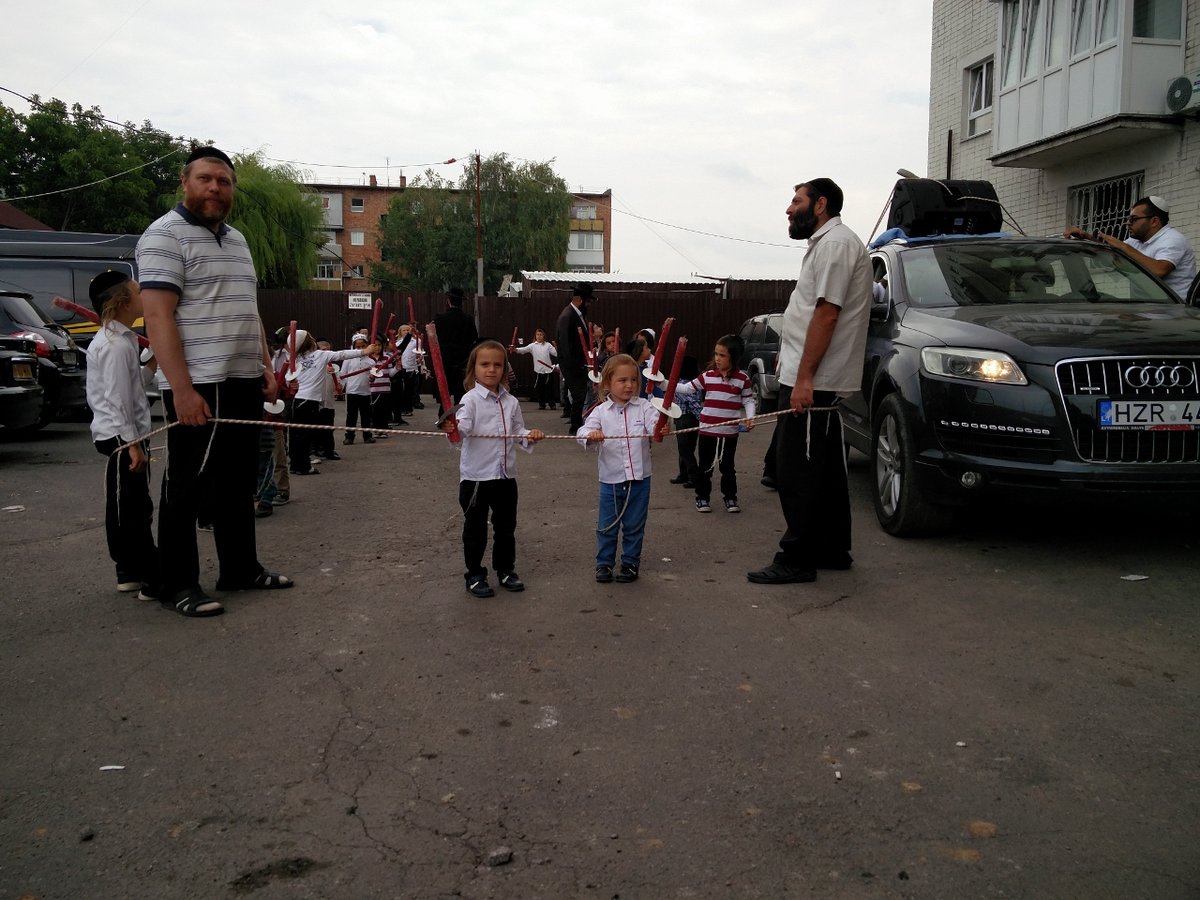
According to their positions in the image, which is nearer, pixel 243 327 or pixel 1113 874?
pixel 1113 874

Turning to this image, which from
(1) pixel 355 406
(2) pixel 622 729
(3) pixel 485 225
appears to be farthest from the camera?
(3) pixel 485 225

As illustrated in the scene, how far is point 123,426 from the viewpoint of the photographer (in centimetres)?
539

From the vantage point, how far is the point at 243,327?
5.14m

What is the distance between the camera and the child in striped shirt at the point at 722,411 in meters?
7.96

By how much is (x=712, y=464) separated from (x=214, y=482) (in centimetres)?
389

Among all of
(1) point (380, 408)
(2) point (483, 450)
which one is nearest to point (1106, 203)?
(1) point (380, 408)

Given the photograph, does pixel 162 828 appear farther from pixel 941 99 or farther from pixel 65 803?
pixel 941 99

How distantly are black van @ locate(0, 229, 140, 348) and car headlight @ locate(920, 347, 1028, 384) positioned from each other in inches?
550

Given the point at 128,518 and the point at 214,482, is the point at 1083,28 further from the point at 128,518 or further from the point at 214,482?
the point at 128,518

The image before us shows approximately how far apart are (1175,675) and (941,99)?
20.5 meters

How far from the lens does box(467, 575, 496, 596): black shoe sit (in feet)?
17.6

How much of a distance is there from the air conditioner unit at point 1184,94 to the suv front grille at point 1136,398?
37.3 feet

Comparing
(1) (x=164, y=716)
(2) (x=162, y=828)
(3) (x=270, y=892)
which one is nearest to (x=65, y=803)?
(2) (x=162, y=828)

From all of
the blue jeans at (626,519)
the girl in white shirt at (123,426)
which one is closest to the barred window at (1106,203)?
the blue jeans at (626,519)
